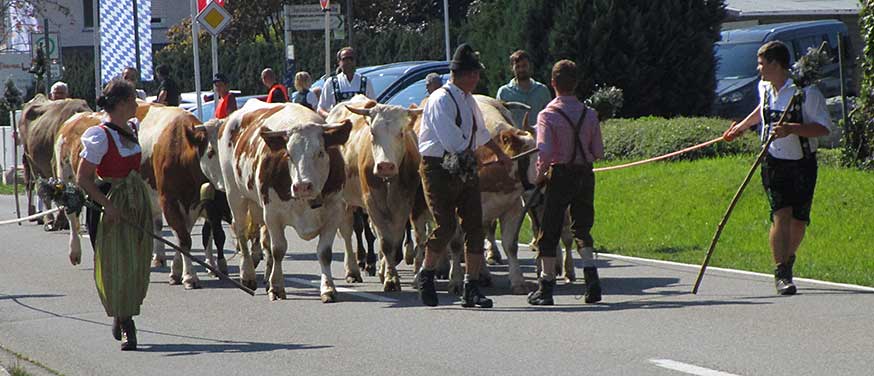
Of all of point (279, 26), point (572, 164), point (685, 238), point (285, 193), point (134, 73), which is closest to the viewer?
point (572, 164)

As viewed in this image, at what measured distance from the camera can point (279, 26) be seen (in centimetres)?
6388

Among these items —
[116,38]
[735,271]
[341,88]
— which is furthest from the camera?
[116,38]

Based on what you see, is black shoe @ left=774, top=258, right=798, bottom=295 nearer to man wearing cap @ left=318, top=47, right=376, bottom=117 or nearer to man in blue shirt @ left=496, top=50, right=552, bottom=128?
man in blue shirt @ left=496, top=50, right=552, bottom=128

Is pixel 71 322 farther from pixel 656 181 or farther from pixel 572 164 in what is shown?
pixel 656 181

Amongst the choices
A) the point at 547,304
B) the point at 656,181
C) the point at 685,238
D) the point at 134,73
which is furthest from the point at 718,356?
the point at 134,73

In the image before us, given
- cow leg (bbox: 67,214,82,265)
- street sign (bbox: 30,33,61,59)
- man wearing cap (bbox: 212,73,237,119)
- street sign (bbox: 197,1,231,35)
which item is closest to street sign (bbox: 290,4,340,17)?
street sign (bbox: 197,1,231,35)

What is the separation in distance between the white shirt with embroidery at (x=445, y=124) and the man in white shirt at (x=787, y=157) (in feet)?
8.04

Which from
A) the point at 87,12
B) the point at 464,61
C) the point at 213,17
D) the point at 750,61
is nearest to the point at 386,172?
the point at 464,61

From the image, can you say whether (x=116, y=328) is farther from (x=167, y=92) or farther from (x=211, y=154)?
(x=167, y=92)

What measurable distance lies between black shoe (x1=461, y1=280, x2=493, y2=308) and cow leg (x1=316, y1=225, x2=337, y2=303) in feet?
4.77

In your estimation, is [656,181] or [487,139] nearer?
[487,139]

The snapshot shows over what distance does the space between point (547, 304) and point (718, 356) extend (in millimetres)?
2884

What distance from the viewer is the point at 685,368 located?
9188mm

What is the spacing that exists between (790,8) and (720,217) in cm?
2587
